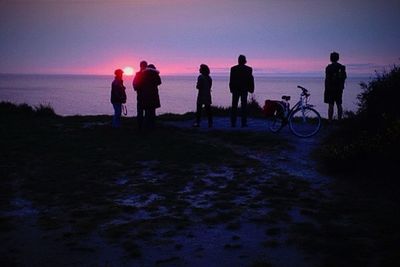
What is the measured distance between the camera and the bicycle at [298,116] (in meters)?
11.4

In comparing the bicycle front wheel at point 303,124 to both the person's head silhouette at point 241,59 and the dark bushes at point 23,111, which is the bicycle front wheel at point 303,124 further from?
the dark bushes at point 23,111

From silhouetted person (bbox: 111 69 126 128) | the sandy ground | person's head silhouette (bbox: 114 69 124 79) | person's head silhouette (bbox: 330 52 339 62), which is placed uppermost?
person's head silhouette (bbox: 330 52 339 62)

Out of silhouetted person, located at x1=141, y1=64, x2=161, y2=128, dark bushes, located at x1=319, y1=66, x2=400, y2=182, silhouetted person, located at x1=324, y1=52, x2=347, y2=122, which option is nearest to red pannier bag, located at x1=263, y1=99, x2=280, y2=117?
silhouetted person, located at x1=324, y1=52, x2=347, y2=122

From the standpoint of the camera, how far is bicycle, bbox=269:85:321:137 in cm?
1138

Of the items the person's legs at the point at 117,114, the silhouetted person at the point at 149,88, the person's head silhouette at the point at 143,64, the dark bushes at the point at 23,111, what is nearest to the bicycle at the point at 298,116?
the silhouetted person at the point at 149,88

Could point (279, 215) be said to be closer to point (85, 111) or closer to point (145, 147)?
point (145, 147)

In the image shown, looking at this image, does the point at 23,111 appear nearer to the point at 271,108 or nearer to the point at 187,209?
the point at 271,108

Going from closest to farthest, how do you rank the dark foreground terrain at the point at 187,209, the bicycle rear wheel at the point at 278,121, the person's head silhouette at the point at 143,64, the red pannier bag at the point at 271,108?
the dark foreground terrain at the point at 187,209
the bicycle rear wheel at the point at 278,121
the red pannier bag at the point at 271,108
the person's head silhouette at the point at 143,64

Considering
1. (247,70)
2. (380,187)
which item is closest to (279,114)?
(247,70)

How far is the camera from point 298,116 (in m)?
12.1

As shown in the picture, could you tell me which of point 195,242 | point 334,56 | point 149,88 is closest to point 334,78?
point 334,56

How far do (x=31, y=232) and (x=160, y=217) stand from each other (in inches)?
59.5

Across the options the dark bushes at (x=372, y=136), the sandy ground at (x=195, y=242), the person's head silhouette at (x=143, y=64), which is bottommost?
the sandy ground at (x=195, y=242)

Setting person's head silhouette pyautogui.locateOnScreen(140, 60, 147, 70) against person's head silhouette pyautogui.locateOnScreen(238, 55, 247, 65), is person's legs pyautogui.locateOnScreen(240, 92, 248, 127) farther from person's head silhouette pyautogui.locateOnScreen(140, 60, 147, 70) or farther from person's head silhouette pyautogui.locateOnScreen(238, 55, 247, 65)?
person's head silhouette pyautogui.locateOnScreen(140, 60, 147, 70)
